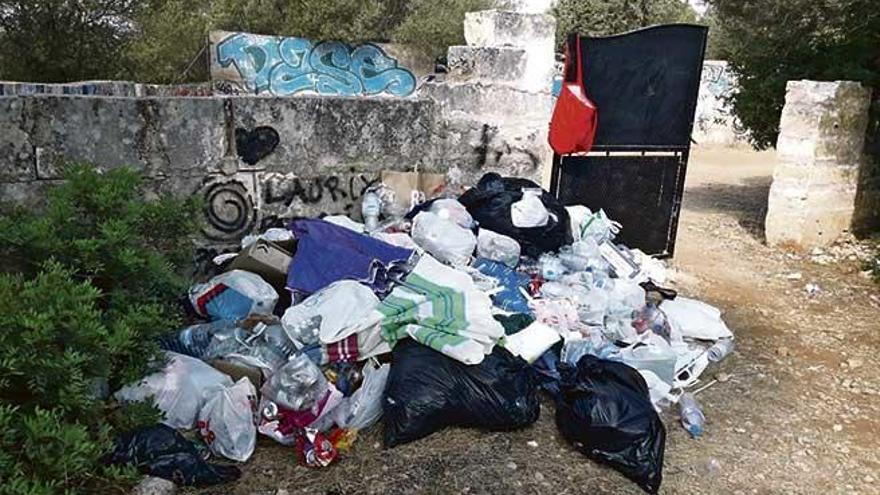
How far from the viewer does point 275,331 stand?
310cm

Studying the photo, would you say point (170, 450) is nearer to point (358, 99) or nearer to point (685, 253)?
A: point (358, 99)

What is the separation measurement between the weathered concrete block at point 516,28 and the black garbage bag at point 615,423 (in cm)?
325

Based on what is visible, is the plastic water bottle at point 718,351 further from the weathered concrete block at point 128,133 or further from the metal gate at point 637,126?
the weathered concrete block at point 128,133

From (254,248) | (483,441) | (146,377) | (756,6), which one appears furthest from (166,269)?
(756,6)

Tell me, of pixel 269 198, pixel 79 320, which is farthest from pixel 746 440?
pixel 269 198

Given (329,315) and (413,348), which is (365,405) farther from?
(329,315)

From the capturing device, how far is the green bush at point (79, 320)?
1.96m

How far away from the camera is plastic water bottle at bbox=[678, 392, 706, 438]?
9.91 feet

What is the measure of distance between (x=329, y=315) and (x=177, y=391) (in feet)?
2.35

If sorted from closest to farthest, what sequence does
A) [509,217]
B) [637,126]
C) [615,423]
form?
[615,423]
[509,217]
[637,126]

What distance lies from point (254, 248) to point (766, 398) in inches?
113

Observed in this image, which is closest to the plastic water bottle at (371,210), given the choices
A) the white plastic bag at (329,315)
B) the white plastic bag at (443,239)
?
the white plastic bag at (443,239)

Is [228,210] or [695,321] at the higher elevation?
[228,210]

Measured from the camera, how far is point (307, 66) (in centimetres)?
1516
